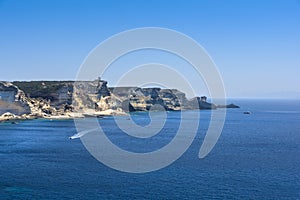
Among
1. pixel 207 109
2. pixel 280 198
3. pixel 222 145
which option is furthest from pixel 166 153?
pixel 207 109

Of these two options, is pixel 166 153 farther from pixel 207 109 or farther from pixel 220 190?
pixel 207 109

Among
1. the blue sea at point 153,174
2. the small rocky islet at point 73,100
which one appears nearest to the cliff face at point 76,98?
the small rocky islet at point 73,100

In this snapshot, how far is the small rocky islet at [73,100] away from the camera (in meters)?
77.1

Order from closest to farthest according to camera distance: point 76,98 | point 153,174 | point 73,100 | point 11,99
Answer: point 153,174, point 11,99, point 73,100, point 76,98

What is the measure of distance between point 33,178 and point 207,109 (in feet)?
379

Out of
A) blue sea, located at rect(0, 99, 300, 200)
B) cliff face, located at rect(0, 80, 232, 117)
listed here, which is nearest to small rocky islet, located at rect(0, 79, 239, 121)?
cliff face, located at rect(0, 80, 232, 117)

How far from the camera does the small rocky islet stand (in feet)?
253

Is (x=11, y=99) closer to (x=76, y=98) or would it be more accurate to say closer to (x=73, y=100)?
(x=73, y=100)

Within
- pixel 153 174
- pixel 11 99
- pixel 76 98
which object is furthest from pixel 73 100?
pixel 153 174

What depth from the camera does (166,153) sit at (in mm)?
41625

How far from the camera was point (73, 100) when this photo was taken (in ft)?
303

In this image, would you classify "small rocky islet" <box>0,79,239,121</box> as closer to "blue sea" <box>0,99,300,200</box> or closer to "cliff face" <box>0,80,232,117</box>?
"cliff face" <box>0,80,232,117</box>

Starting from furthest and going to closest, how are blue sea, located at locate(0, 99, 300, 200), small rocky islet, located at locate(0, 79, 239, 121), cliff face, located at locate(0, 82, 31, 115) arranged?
small rocky islet, located at locate(0, 79, 239, 121), cliff face, located at locate(0, 82, 31, 115), blue sea, located at locate(0, 99, 300, 200)

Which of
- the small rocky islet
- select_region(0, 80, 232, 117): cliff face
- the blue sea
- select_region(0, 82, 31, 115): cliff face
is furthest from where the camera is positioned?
select_region(0, 80, 232, 117): cliff face
